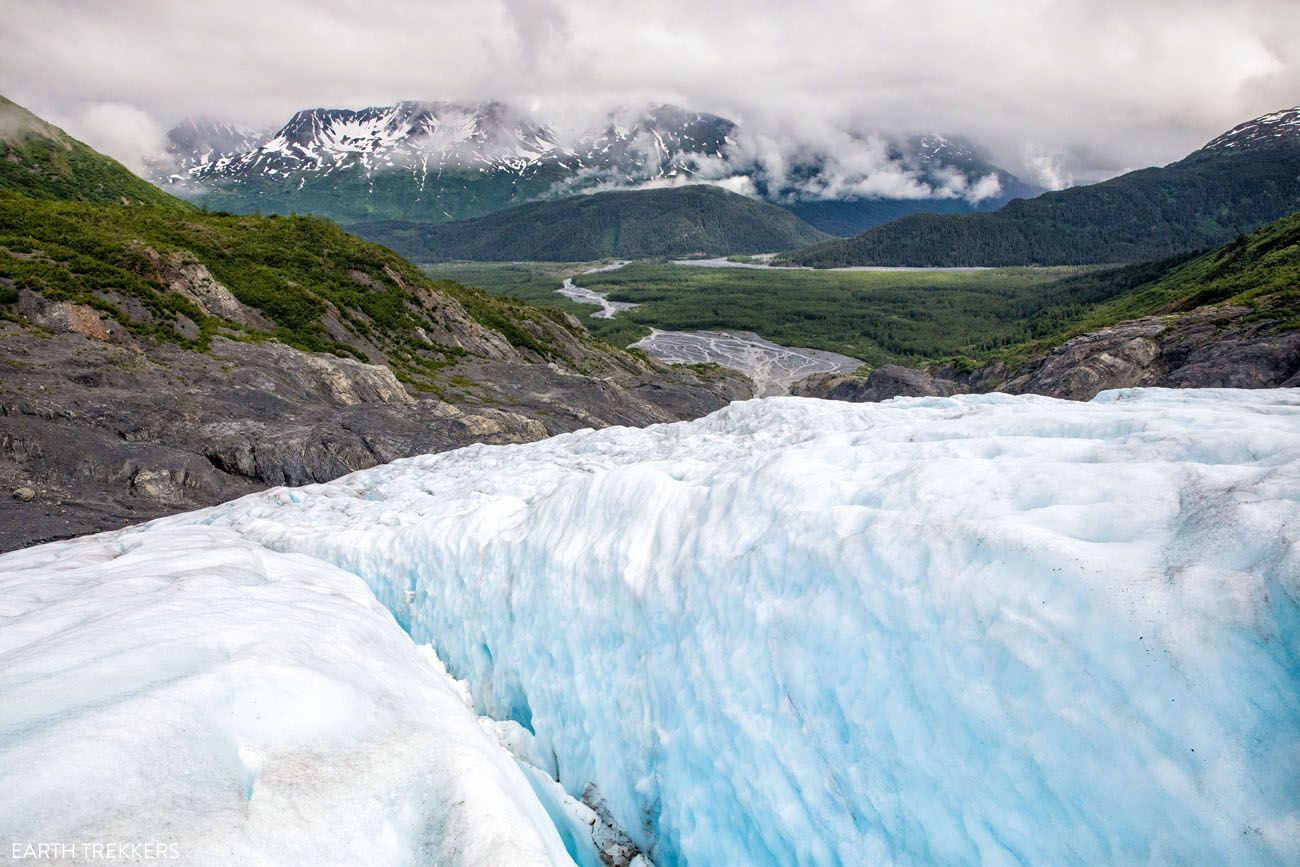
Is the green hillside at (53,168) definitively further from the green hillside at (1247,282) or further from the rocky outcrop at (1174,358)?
the green hillside at (1247,282)

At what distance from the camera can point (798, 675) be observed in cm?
729

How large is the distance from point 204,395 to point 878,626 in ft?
112

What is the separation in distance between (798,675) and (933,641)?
169cm

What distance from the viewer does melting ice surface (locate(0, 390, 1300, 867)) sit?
4.86 meters

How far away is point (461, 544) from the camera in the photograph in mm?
13555

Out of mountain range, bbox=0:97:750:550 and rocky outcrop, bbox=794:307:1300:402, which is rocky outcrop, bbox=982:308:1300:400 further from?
mountain range, bbox=0:97:750:550

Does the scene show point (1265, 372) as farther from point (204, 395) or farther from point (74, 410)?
point (74, 410)

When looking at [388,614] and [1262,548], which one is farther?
[388,614]

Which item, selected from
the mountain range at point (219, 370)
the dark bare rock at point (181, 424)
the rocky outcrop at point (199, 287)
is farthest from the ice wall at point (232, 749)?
the rocky outcrop at point (199, 287)

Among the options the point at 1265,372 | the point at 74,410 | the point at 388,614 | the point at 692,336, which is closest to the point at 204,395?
the point at 74,410

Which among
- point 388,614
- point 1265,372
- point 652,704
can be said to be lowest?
point 388,614

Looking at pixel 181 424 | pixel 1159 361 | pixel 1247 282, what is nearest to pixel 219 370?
pixel 181 424

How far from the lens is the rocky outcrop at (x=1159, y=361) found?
35.2m

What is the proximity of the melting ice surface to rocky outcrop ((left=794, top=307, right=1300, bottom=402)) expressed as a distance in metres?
31.8
